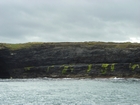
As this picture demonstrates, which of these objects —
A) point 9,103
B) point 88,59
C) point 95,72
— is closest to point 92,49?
point 88,59

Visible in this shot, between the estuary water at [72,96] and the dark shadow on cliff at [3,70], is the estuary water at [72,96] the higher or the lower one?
the higher one

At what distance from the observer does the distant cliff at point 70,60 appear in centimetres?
14588

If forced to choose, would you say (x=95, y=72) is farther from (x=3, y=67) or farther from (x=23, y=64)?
(x=3, y=67)

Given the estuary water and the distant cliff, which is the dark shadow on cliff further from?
the estuary water

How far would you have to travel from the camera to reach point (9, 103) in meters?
49.3

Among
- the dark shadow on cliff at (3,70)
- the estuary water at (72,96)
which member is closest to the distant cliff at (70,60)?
the dark shadow on cliff at (3,70)

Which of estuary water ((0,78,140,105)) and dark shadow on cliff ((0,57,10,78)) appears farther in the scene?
dark shadow on cliff ((0,57,10,78))

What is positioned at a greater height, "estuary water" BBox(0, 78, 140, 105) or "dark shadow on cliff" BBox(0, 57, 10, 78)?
"estuary water" BBox(0, 78, 140, 105)

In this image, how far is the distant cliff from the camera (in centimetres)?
14588

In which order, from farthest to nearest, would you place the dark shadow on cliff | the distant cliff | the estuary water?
the dark shadow on cliff < the distant cliff < the estuary water

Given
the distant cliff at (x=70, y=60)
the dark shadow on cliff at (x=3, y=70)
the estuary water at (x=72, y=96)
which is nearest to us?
the estuary water at (x=72, y=96)

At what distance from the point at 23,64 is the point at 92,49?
A: 35836 mm

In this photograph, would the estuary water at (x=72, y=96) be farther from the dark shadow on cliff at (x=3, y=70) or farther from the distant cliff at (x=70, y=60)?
the dark shadow on cliff at (x=3, y=70)

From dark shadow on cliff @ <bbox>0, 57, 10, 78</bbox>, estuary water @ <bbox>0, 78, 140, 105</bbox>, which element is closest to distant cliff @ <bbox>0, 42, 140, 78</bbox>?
dark shadow on cliff @ <bbox>0, 57, 10, 78</bbox>
